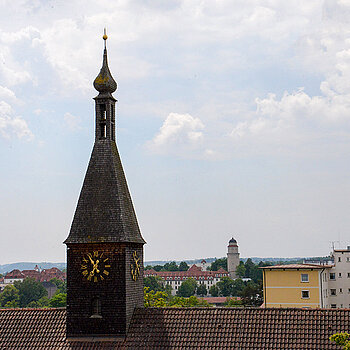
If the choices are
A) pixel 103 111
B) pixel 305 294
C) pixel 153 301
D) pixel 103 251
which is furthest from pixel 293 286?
pixel 103 111

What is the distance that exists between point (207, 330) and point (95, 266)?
5.97 metres

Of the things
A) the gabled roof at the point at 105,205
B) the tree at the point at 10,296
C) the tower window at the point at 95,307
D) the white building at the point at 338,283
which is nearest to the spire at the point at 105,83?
the gabled roof at the point at 105,205

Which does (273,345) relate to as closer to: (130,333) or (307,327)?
(307,327)

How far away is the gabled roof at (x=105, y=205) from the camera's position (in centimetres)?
3023

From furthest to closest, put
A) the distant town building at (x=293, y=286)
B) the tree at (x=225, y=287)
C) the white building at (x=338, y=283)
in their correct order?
the tree at (x=225, y=287) → the white building at (x=338, y=283) → the distant town building at (x=293, y=286)

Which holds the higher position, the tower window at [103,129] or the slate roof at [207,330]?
the tower window at [103,129]

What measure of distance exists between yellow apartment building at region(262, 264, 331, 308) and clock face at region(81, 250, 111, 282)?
42.1m

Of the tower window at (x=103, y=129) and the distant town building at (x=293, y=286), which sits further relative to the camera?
the distant town building at (x=293, y=286)

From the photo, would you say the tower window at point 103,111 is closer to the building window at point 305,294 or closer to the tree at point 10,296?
the building window at point 305,294

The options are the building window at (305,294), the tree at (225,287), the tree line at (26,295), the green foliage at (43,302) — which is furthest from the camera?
the tree at (225,287)

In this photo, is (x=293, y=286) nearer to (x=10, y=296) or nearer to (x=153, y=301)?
(x=153, y=301)

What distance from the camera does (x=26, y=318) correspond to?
31359mm

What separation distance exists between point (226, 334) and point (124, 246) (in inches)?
242

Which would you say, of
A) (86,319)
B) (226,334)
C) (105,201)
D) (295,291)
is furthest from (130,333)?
(295,291)
